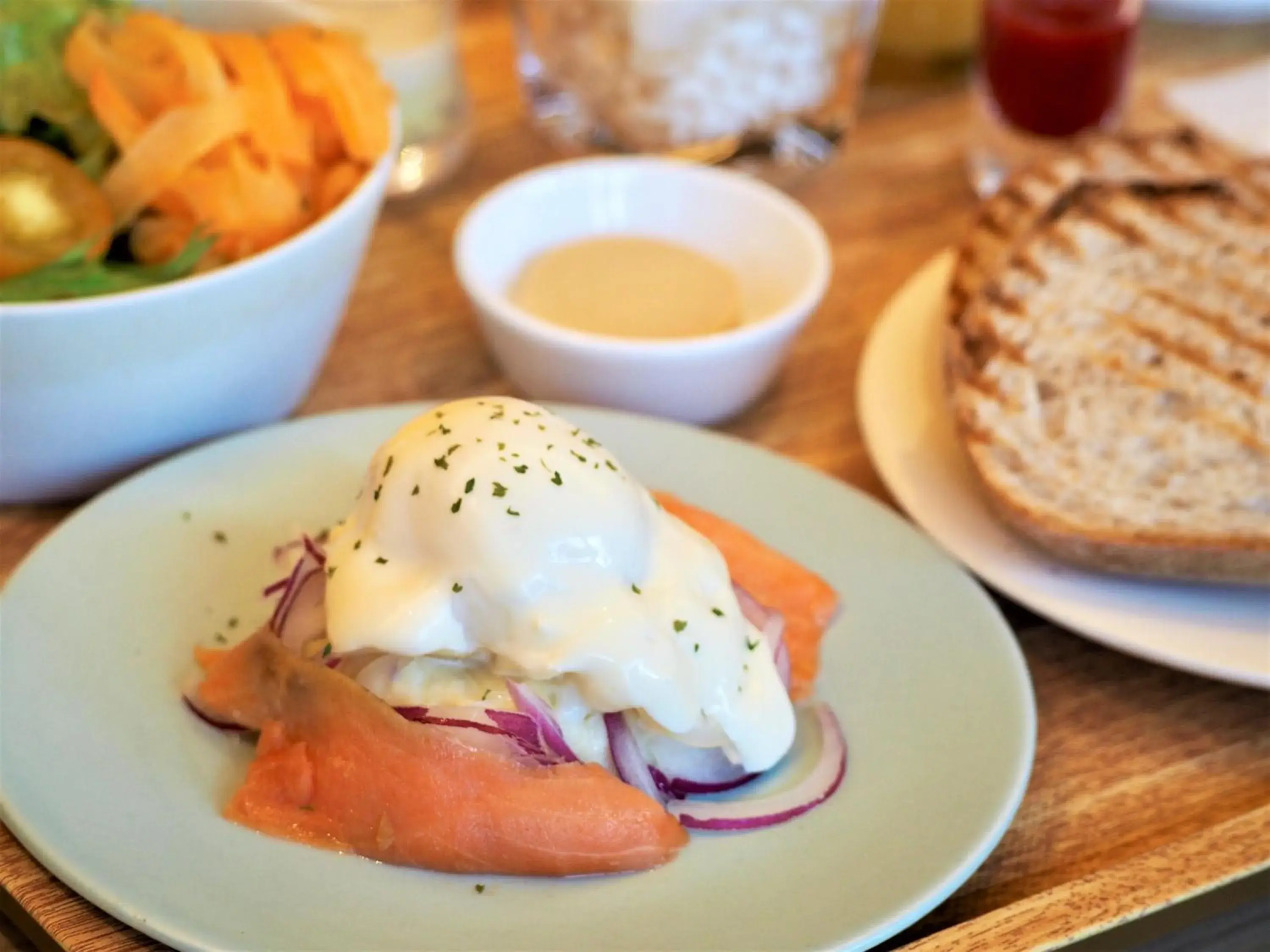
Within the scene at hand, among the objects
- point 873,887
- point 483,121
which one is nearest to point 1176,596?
point 873,887

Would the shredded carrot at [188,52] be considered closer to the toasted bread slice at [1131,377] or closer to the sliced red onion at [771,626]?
the sliced red onion at [771,626]

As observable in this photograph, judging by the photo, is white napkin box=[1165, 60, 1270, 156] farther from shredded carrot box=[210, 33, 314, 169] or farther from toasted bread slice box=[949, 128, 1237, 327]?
shredded carrot box=[210, 33, 314, 169]

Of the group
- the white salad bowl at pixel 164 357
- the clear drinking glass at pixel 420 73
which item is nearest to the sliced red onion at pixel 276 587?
the white salad bowl at pixel 164 357

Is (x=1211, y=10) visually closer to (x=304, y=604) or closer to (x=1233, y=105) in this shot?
(x=1233, y=105)

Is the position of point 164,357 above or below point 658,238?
above

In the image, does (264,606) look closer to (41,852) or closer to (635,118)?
(41,852)

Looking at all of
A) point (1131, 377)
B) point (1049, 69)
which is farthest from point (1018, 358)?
point (1049, 69)
